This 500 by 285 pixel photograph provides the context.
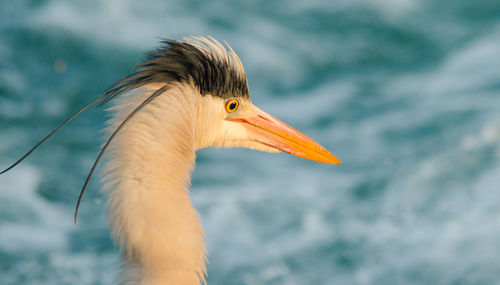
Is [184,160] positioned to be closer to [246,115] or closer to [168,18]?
[246,115]

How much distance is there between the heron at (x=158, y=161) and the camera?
7.92ft

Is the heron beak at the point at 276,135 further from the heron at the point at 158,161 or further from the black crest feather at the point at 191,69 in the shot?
the heron at the point at 158,161

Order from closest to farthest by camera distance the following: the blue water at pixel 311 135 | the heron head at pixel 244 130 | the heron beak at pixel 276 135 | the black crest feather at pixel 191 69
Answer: the black crest feather at pixel 191 69 → the heron head at pixel 244 130 → the heron beak at pixel 276 135 → the blue water at pixel 311 135

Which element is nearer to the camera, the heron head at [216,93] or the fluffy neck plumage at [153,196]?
the fluffy neck plumage at [153,196]

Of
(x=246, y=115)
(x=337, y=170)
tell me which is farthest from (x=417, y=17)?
(x=246, y=115)

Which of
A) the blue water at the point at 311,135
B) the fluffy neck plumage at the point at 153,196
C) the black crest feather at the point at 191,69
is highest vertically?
the blue water at the point at 311,135

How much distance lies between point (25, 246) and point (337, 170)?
417 centimetres

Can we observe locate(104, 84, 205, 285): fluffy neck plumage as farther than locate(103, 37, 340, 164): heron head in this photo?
No

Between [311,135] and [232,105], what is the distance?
616cm

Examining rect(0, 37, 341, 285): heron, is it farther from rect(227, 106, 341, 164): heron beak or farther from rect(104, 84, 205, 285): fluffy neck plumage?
rect(227, 106, 341, 164): heron beak

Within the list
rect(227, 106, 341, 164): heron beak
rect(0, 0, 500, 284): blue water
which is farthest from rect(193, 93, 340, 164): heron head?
rect(0, 0, 500, 284): blue water

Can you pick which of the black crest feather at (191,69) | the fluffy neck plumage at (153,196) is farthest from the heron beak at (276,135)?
the fluffy neck plumage at (153,196)

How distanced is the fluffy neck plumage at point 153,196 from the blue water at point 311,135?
420 centimetres

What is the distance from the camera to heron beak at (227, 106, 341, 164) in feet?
10.4
